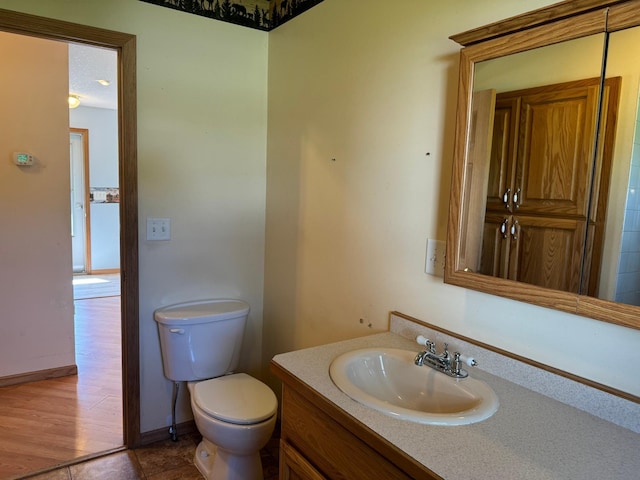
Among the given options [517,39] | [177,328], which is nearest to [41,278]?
[177,328]

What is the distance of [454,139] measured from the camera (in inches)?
53.1

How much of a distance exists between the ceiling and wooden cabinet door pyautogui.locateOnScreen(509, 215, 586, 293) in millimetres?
2634

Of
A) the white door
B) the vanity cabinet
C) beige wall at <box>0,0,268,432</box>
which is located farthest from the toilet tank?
the white door

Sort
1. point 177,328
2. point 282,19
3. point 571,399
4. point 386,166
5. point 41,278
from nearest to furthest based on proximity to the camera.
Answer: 1. point 571,399
2. point 386,166
3. point 177,328
4. point 282,19
5. point 41,278

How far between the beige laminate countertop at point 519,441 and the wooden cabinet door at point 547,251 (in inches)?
12.2

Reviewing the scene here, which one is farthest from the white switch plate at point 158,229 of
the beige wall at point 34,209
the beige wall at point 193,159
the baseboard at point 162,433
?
the beige wall at point 34,209

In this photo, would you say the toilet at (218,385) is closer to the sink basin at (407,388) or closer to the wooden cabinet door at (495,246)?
the sink basin at (407,388)

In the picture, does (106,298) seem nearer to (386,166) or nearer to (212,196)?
(212,196)

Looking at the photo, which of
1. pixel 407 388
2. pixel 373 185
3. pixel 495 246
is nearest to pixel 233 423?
pixel 407 388

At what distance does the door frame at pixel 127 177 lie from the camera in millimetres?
1890

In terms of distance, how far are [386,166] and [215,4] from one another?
1359 millimetres

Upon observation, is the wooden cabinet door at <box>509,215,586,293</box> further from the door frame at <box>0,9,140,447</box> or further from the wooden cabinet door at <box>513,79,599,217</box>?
the door frame at <box>0,9,140,447</box>

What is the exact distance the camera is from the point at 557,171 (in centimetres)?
110

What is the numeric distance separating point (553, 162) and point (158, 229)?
1.80m
